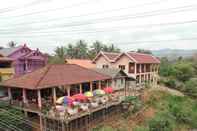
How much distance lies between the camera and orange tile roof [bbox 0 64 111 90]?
59.8 ft

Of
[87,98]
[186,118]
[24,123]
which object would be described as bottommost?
[186,118]

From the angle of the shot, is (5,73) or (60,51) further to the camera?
(60,51)

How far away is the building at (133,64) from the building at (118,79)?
4.97 ft

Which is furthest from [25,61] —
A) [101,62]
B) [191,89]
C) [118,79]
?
[191,89]

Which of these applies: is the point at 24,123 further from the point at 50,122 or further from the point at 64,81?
the point at 64,81

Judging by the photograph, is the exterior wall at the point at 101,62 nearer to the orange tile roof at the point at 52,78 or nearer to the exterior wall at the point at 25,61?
the exterior wall at the point at 25,61

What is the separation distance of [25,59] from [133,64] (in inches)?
639

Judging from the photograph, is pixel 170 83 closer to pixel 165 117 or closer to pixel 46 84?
pixel 165 117

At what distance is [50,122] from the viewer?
57.3 feet

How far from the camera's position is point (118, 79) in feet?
96.7

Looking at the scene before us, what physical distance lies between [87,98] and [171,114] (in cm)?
1145

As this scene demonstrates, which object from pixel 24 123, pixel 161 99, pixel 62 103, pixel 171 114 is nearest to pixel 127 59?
pixel 161 99

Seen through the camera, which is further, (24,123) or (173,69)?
(173,69)

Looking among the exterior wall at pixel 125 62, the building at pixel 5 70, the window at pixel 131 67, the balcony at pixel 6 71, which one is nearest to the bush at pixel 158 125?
the window at pixel 131 67
